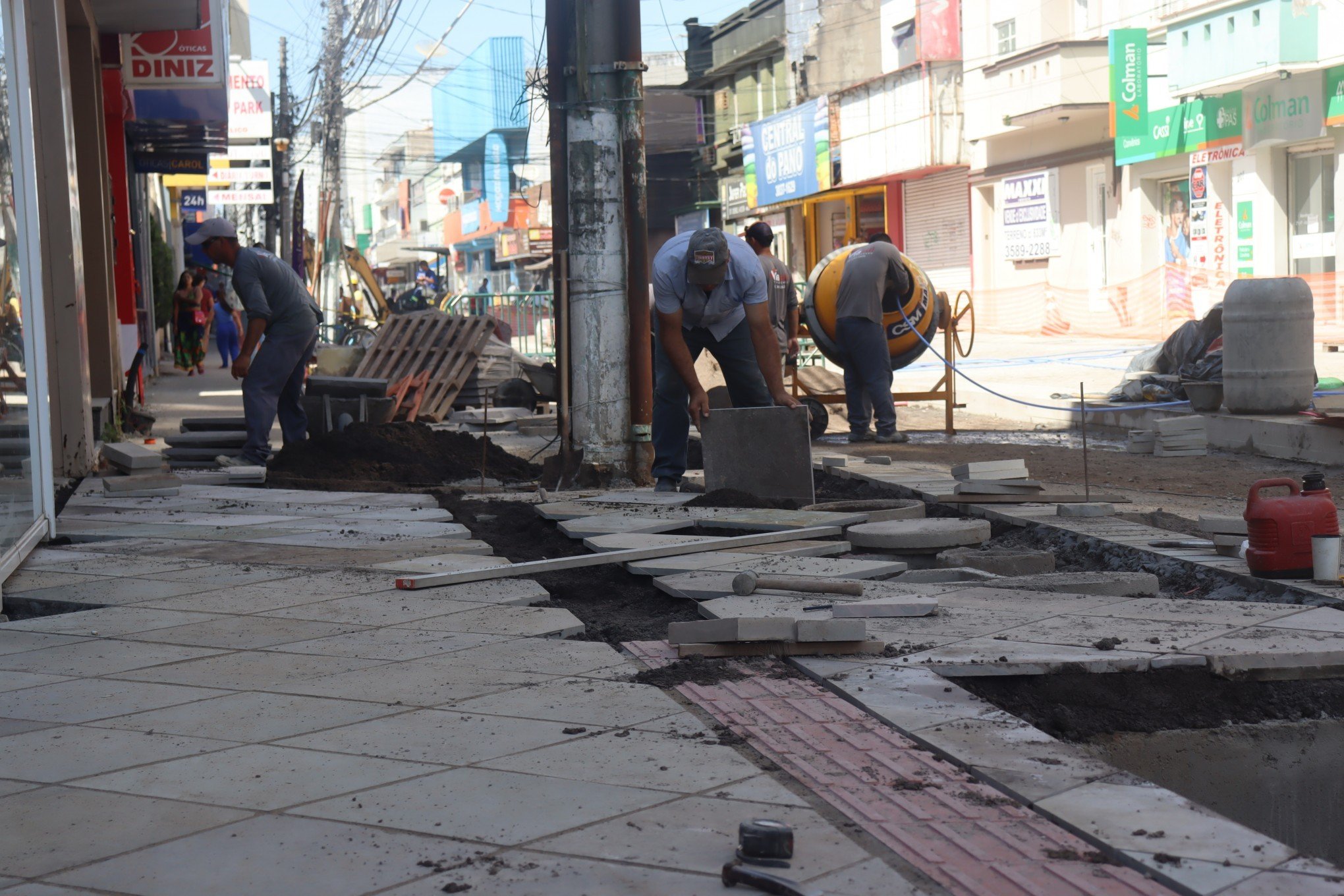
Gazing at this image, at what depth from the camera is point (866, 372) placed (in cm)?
1123

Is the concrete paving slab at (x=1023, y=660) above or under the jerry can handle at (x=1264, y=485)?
under

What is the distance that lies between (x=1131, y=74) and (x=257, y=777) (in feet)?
84.2

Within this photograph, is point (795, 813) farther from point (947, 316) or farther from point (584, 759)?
point (947, 316)

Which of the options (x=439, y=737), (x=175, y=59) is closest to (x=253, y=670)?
(x=439, y=737)

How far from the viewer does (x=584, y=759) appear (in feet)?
10.0

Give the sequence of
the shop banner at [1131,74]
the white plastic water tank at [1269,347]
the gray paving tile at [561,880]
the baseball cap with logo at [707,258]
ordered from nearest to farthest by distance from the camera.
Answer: the gray paving tile at [561,880] → the baseball cap with logo at [707,258] → the white plastic water tank at [1269,347] → the shop banner at [1131,74]

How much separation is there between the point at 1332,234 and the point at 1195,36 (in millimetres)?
4110

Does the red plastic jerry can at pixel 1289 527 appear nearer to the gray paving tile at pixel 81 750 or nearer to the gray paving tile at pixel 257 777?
the gray paving tile at pixel 257 777

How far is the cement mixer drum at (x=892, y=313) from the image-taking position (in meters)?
11.9

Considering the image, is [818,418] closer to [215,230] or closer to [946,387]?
[946,387]

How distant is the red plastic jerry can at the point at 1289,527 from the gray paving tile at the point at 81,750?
343 cm

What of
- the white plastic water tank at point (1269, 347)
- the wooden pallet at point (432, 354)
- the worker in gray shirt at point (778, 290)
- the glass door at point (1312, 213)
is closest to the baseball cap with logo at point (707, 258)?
the worker in gray shirt at point (778, 290)

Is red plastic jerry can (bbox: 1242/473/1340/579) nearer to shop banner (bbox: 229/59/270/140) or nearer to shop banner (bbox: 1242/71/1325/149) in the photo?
shop banner (bbox: 1242/71/1325/149)

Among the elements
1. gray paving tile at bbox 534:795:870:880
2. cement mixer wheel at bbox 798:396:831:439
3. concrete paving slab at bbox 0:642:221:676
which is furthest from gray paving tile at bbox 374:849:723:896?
cement mixer wheel at bbox 798:396:831:439
